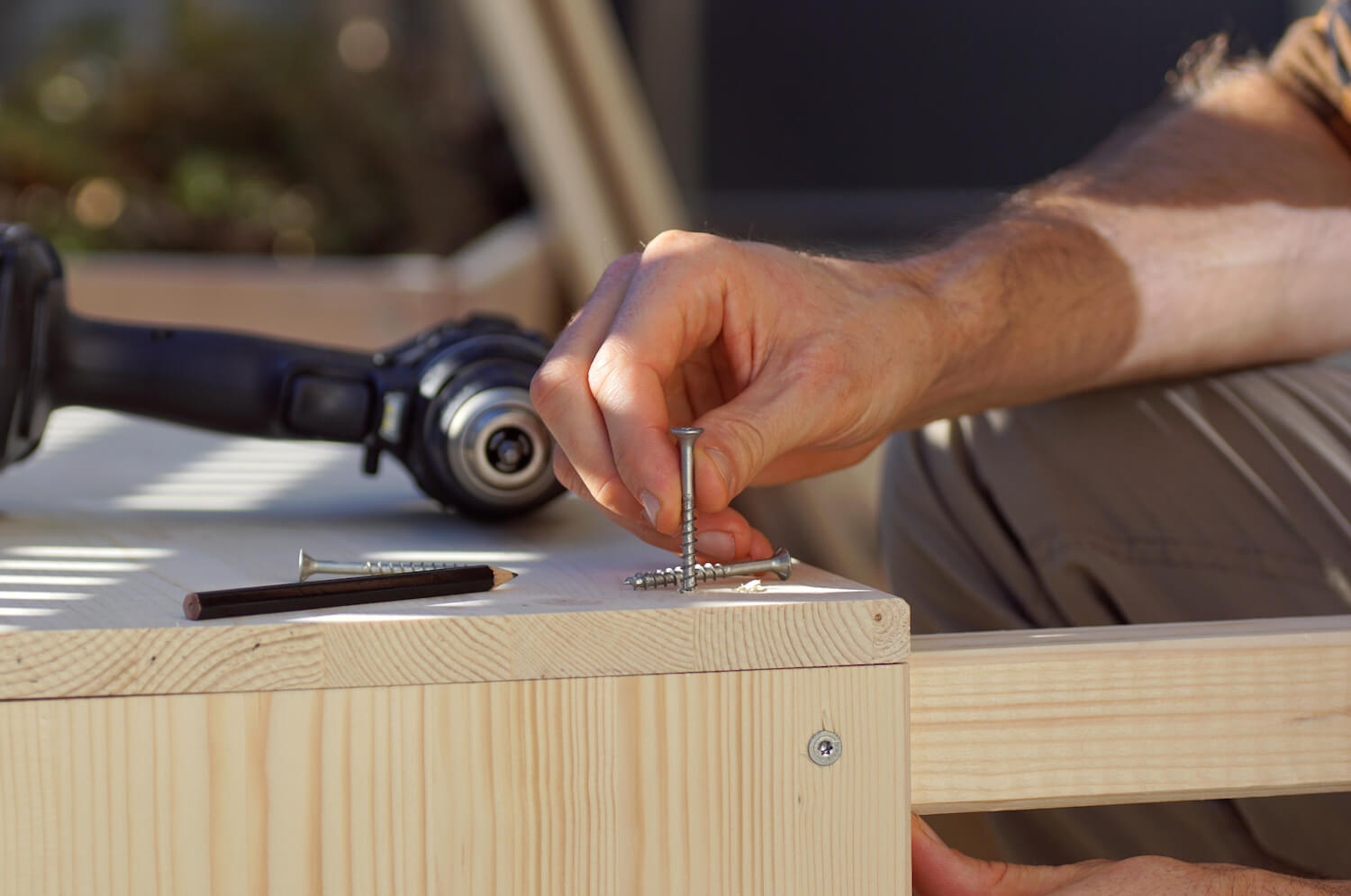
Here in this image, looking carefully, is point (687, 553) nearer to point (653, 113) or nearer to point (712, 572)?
point (712, 572)

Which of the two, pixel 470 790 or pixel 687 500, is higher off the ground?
pixel 687 500

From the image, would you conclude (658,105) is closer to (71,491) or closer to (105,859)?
(71,491)

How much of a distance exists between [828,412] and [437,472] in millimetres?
285

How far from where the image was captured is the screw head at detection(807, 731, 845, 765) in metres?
0.54

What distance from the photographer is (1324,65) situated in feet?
3.22

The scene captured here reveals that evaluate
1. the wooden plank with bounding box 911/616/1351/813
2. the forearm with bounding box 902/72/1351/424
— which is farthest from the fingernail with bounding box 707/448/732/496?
the forearm with bounding box 902/72/1351/424

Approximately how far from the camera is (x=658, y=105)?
16.5ft

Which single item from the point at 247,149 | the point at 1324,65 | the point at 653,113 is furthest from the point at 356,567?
the point at 247,149

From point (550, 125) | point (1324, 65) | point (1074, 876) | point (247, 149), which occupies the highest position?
point (247, 149)

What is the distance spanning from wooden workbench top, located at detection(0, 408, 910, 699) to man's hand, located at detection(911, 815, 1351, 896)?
123 mm

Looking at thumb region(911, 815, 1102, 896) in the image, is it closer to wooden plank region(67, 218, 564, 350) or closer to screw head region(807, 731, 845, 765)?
screw head region(807, 731, 845, 765)

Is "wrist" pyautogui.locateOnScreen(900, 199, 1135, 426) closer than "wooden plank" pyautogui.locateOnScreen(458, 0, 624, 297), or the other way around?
"wrist" pyautogui.locateOnScreen(900, 199, 1135, 426)

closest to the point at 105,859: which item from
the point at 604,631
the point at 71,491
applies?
the point at 604,631

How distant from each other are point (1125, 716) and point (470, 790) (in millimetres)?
283
